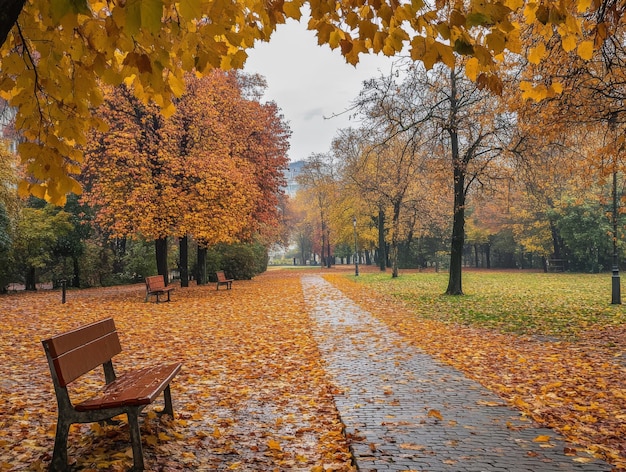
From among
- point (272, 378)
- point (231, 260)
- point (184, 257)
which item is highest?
point (184, 257)

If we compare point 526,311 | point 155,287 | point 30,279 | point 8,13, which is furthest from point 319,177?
point 8,13

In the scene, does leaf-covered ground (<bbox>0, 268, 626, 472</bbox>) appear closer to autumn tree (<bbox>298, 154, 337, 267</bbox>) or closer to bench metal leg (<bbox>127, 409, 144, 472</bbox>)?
bench metal leg (<bbox>127, 409, 144, 472</bbox>)

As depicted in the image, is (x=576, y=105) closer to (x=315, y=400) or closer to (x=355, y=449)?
(x=315, y=400)

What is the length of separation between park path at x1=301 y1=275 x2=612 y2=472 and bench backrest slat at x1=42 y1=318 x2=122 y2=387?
232 centimetres

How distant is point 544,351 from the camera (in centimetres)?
771

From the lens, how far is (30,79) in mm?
3361

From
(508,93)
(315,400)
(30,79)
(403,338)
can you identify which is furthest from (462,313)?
(30,79)

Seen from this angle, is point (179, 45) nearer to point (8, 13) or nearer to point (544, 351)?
point (8, 13)

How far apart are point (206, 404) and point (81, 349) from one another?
1765 mm

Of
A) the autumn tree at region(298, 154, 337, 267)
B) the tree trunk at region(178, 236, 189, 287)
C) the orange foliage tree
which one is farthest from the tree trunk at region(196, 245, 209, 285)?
the autumn tree at region(298, 154, 337, 267)

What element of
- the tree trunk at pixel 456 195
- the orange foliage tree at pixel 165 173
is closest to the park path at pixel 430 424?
the tree trunk at pixel 456 195

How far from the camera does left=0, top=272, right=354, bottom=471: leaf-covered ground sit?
3596mm

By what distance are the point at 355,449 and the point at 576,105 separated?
802 centimetres

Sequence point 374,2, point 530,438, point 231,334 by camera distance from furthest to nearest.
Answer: point 231,334
point 530,438
point 374,2
